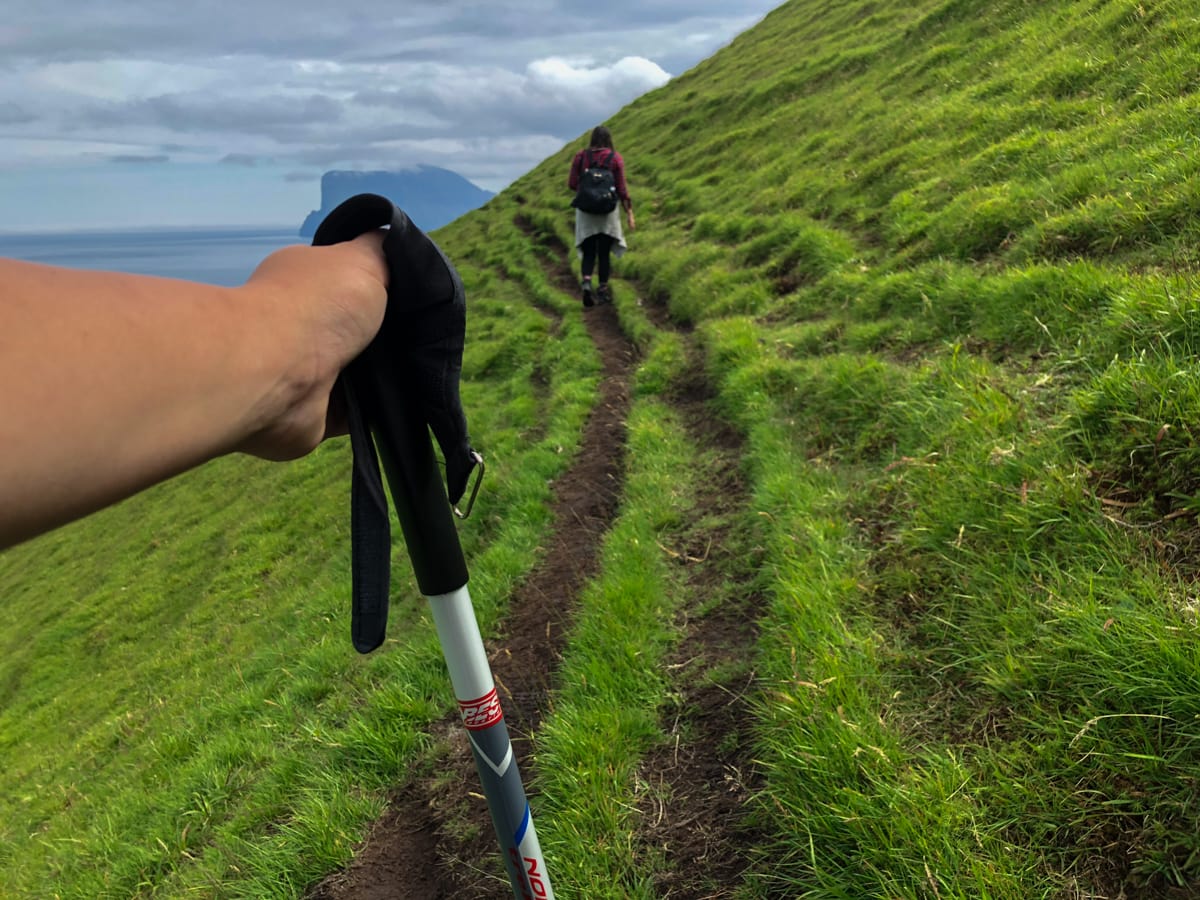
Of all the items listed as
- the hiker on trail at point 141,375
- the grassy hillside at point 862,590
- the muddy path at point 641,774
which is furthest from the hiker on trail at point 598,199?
the hiker on trail at point 141,375

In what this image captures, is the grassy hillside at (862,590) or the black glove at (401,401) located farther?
the grassy hillside at (862,590)

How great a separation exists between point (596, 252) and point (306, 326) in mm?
13871

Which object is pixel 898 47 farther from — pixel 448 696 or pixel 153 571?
pixel 153 571

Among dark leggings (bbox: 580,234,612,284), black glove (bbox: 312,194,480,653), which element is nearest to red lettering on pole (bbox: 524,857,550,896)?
black glove (bbox: 312,194,480,653)

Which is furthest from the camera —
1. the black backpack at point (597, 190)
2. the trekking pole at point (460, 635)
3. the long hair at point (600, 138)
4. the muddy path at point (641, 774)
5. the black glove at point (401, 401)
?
the long hair at point (600, 138)

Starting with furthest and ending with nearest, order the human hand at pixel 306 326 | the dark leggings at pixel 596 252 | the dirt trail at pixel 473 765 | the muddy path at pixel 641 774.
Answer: the dark leggings at pixel 596 252, the dirt trail at pixel 473 765, the muddy path at pixel 641 774, the human hand at pixel 306 326

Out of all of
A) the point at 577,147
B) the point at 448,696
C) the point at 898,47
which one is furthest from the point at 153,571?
the point at 577,147

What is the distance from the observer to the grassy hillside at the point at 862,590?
2.54 m

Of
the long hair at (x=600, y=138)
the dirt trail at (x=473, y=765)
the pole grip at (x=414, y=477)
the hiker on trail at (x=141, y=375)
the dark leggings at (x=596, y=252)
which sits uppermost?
the long hair at (x=600, y=138)

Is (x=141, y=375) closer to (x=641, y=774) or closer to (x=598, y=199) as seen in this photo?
(x=641, y=774)

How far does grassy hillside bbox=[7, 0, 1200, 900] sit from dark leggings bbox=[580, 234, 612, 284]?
252 cm

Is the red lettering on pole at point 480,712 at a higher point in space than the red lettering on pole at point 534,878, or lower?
higher

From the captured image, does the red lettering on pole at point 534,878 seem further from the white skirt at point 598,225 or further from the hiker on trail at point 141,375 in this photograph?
the white skirt at point 598,225

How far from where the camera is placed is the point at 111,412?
40.1 inches
